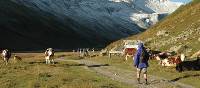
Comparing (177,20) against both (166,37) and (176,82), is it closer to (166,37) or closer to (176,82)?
(166,37)

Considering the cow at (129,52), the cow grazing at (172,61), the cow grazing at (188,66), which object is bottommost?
the cow grazing at (188,66)

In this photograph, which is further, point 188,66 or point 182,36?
point 182,36

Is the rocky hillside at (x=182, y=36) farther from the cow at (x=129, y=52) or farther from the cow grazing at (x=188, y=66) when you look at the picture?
the cow grazing at (x=188, y=66)

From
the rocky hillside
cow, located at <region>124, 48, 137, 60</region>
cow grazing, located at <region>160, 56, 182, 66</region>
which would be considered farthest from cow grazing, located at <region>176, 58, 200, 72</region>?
cow, located at <region>124, 48, 137, 60</region>

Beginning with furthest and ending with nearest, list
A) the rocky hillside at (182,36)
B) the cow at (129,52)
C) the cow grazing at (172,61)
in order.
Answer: the cow at (129,52) → the rocky hillside at (182,36) → the cow grazing at (172,61)

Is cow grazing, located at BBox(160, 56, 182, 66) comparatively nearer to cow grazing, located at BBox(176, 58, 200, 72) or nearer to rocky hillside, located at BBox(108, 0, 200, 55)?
cow grazing, located at BBox(176, 58, 200, 72)

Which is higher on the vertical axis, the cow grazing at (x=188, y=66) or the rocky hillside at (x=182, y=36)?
the rocky hillside at (x=182, y=36)

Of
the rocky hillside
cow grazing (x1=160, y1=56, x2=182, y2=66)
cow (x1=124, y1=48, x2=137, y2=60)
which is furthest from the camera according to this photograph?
cow (x1=124, y1=48, x2=137, y2=60)

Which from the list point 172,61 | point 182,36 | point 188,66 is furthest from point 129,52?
point 188,66

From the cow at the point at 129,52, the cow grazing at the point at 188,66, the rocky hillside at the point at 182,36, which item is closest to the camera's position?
the cow grazing at the point at 188,66

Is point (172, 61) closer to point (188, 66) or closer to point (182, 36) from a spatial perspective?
point (188, 66)

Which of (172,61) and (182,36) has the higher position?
(182,36)

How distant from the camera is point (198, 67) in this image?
4369cm

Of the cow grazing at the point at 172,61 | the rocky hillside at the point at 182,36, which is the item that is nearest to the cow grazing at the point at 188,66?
the cow grazing at the point at 172,61
